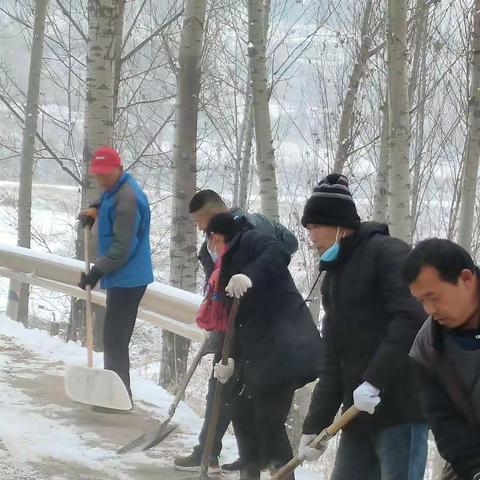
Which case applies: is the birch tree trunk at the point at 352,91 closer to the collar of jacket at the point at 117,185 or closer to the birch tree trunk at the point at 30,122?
the birch tree trunk at the point at 30,122

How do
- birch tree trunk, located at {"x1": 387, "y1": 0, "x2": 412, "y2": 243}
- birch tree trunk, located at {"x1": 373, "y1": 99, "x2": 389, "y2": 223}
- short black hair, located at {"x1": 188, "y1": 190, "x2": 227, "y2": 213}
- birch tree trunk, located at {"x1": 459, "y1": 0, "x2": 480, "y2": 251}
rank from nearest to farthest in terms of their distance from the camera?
short black hair, located at {"x1": 188, "y1": 190, "x2": 227, "y2": 213}
birch tree trunk, located at {"x1": 387, "y1": 0, "x2": 412, "y2": 243}
birch tree trunk, located at {"x1": 459, "y1": 0, "x2": 480, "y2": 251}
birch tree trunk, located at {"x1": 373, "y1": 99, "x2": 389, "y2": 223}

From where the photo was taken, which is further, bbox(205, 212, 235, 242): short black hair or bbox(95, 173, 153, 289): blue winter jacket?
bbox(95, 173, 153, 289): blue winter jacket

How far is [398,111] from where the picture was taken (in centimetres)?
844

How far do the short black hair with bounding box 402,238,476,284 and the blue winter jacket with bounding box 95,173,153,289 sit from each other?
3.62 metres

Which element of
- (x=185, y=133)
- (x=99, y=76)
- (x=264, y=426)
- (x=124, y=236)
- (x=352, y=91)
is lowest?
(x=264, y=426)

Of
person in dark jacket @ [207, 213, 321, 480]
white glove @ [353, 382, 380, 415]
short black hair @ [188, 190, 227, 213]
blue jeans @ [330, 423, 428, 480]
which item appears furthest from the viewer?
short black hair @ [188, 190, 227, 213]

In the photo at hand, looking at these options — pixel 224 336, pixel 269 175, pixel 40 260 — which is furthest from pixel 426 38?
pixel 224 336

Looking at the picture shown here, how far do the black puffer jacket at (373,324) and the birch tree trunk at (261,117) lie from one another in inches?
207

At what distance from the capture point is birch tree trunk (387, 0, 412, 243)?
8461 mm

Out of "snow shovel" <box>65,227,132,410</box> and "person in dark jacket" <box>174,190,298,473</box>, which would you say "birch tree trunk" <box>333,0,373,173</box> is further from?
"person in dark jacket" <box>174,190,298,473</box>

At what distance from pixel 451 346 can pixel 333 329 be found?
1034mm

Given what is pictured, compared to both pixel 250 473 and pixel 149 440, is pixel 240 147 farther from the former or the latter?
pixel 250 473

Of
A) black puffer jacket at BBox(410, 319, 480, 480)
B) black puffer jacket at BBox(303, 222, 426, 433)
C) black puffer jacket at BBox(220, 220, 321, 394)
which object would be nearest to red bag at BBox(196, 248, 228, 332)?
black puffer jacket at BBox(220, 220, 321, 394)

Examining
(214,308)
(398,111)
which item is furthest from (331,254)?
(398,111)
